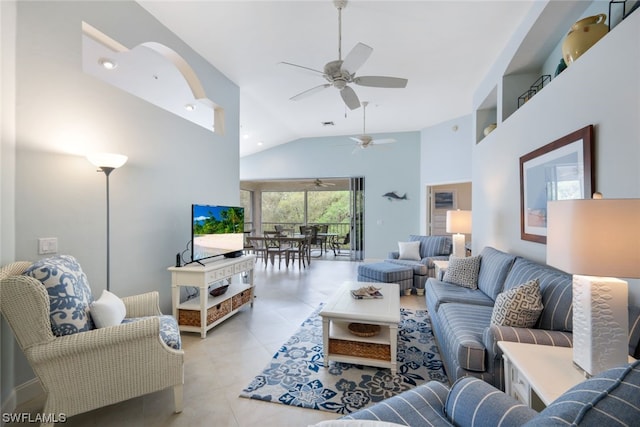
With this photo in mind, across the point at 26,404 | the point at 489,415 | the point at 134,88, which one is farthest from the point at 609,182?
the point at 134,88

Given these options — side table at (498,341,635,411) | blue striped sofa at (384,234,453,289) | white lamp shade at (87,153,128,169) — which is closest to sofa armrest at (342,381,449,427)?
side table at (498,341,635,411)

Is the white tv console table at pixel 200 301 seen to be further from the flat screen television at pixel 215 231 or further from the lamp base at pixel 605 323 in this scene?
the lamp base at pixel 605 323

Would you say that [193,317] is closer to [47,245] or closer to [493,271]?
[47,245]

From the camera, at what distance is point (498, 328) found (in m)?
1.78

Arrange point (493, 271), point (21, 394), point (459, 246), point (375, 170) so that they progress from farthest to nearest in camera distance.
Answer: point (375, 170) < point (459, 246) < point (493, 271) < point (21, 394)

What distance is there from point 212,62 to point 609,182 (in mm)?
4282

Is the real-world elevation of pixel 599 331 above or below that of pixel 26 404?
above

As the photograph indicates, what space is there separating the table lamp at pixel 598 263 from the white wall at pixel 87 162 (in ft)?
10.1

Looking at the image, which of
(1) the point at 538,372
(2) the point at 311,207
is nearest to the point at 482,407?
(1) the point at 538,372

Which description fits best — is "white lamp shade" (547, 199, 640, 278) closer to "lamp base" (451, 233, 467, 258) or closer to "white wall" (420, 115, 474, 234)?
"lamp base" (451, 233, 467, 258)

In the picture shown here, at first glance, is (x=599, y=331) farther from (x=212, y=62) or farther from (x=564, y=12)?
(x=212, y=62)

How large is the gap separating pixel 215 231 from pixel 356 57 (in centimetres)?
248

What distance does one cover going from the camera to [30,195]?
2.00m

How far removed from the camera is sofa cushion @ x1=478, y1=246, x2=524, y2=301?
2725mm
